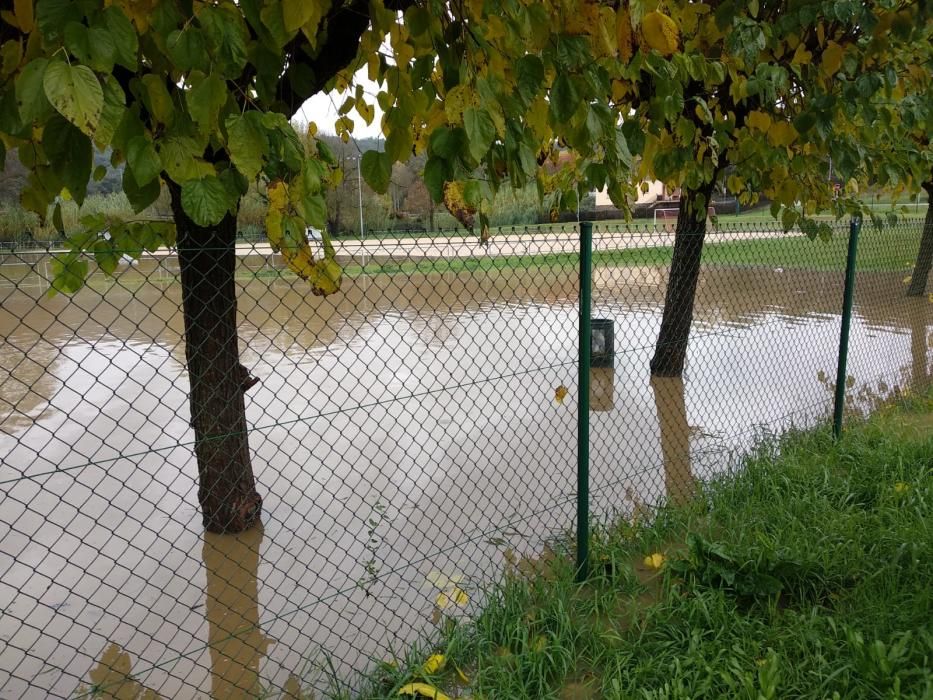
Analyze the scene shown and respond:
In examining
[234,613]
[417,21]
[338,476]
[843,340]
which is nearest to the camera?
[417,21]

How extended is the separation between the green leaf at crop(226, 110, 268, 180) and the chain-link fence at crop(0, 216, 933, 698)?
80cm

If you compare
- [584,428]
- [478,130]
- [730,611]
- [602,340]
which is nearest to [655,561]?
[730,611]

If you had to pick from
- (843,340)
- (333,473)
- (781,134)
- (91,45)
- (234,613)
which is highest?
(91,45)

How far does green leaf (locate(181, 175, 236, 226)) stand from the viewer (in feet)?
6.22

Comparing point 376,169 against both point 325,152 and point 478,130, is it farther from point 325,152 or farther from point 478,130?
point 325,152

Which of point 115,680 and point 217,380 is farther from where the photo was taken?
point 217,380

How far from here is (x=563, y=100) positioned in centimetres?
220

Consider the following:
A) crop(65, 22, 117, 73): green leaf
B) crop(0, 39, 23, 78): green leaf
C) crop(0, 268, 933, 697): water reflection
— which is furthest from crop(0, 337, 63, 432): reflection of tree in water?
crop(65, 22, 117, 73): green leaf

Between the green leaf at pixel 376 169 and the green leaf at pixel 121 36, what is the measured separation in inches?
27.8

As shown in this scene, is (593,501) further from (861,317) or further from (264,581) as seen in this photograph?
(861,317)

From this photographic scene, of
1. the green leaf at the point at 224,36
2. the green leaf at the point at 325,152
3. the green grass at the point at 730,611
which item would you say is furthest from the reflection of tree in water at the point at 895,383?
the green leaf at the point at 224,36

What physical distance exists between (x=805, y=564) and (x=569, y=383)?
5106 mm

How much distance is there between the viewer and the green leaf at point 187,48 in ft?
6.17

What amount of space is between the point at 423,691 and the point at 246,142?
77.3 inches
